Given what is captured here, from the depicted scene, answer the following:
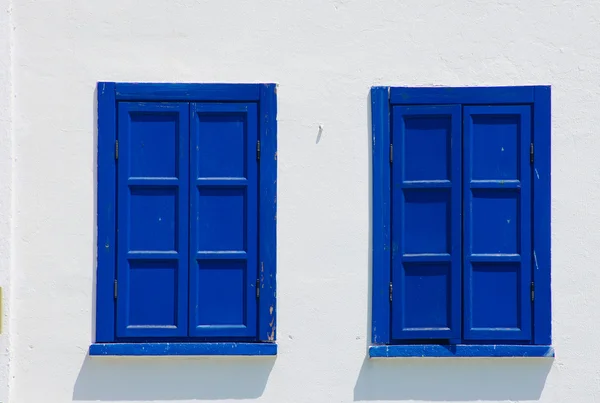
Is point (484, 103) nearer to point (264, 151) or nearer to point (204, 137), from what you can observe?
point (264, 151)

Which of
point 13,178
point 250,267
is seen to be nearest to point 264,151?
point 250,267

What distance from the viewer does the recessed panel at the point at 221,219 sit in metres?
4.95

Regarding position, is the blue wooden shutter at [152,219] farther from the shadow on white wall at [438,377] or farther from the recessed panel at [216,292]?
the shadow on white wall at [438,377]

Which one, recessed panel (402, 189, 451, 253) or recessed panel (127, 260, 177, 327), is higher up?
recessed panel (402, 189, 451, 253)

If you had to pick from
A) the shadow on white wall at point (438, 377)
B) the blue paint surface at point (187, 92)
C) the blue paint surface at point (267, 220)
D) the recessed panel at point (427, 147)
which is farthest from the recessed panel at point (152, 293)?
the recessed panel at point (427, 147)

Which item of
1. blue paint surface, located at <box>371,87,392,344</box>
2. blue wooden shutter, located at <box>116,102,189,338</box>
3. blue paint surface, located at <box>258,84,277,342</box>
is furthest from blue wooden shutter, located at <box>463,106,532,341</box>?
blue wooden shutter, located at <box>116,102,189,338</box>

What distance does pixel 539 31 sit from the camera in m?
5.00

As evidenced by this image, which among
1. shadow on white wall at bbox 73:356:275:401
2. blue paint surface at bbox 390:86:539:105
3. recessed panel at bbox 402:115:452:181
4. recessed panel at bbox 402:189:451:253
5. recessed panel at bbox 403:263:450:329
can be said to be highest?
blue paint surface at bbox 390:86:539:105

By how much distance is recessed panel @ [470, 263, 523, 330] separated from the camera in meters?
4.94

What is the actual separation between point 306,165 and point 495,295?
126 cm

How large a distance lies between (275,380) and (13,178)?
1.81 meters

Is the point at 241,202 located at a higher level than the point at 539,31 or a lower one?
lower

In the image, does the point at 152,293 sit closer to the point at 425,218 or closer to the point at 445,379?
the point at 425,218

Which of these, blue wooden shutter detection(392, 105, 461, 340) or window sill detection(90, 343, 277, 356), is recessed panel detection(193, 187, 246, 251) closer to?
window sill detection(90, 343, 277, 356)
